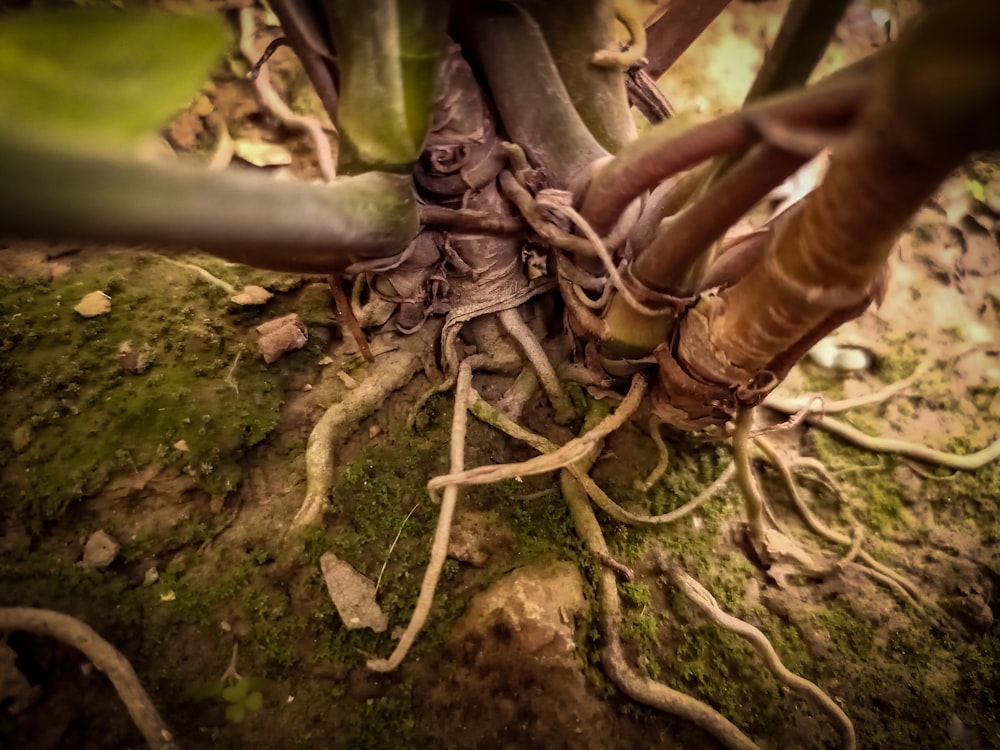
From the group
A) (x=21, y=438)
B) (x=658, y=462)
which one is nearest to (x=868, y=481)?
(x=658, y=462)

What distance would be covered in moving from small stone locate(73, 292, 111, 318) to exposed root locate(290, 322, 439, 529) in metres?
0.47

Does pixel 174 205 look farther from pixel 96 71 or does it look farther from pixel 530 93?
pixel 530 93

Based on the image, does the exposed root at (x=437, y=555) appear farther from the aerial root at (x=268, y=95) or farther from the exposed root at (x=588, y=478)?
the aerial root at (x=268, y=95)

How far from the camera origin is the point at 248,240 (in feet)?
1.65

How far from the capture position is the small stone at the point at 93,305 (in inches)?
40.9

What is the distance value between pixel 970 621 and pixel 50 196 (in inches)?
56.1

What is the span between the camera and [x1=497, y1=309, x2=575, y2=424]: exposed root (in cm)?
105

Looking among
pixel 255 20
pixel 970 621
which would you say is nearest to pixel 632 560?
pixel 970 621

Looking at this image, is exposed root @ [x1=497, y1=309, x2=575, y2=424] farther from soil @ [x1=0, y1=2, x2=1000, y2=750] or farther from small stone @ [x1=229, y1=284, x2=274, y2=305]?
small stone @ [x1=229, y1=284, x2=274, y2=305]

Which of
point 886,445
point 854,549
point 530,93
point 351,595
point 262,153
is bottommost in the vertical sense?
point 351,595

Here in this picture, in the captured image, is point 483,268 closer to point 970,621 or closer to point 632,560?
point 632,560

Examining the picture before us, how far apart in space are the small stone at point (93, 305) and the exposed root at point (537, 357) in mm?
738

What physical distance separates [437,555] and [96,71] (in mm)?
655

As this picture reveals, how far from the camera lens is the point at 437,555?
2.60ft
